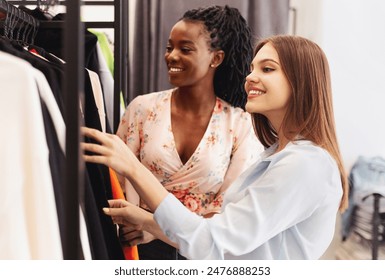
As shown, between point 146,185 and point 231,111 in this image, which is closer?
point 146,185

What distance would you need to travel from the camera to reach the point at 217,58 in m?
1.12

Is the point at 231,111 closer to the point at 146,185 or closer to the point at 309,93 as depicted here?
the point at 309,93

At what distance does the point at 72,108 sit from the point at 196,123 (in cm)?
59

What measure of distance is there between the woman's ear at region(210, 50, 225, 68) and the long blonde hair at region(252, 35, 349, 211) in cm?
29

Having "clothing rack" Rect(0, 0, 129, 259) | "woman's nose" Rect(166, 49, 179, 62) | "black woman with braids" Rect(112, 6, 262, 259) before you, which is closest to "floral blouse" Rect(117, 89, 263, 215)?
"black woman with braids" Rect(112, 6, 262, 259)

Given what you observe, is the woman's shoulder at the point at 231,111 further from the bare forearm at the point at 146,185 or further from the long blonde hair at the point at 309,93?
the bare forearm at the point at 146,185

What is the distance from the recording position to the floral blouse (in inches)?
41.9

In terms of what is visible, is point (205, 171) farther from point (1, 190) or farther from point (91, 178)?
point (1, 190)

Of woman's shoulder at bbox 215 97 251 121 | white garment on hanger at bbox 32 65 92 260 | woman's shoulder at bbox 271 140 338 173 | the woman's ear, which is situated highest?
the woman's ear

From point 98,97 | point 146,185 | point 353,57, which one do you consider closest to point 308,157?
point 146,185

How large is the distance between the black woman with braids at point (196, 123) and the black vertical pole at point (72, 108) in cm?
53

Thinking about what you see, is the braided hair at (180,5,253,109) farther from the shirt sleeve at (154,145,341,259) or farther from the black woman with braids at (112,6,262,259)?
the shirt sleeve at (154,145,341,259)
